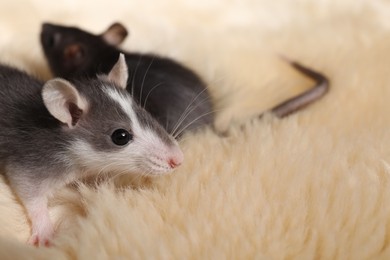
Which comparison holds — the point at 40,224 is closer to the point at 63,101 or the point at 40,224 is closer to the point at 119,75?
the point at 63,101

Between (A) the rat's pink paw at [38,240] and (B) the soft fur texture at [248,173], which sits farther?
(A) the rat's pink paw at [38,240]

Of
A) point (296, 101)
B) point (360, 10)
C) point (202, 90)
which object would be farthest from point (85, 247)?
point (360, 10)

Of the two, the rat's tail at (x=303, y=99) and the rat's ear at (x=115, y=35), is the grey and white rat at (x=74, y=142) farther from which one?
the rat's ear at (x=115, y=35)

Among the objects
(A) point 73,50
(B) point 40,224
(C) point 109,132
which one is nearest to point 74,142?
(C) point 109,132

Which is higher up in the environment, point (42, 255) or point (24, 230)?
point (42, 255)

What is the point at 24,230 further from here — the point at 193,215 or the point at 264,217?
the point at 264,217

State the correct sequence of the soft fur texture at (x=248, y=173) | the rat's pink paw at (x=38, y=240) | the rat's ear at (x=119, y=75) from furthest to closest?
the rat's ear at (x=119, y=75) < the rat's pink paw at (x=38, y=240) < the soft fur texture at (x=248, y=173)

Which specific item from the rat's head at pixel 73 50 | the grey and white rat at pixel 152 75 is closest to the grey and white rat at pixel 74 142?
the grey and white rat at pixel 152 75
